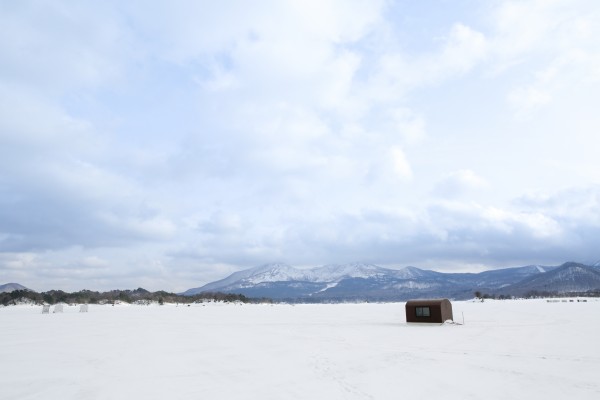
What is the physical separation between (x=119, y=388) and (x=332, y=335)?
20.8 meters

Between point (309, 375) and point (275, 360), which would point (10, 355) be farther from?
point (309, 375)

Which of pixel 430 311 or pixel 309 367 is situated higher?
pixel 430 311

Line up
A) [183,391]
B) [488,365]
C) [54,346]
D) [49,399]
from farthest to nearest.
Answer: [54,346] < [488,365] < [183,391] < [49,399]

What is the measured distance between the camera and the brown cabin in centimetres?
4216

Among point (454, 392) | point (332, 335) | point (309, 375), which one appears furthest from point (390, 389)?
point (332, 335)

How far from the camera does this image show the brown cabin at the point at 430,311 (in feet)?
138

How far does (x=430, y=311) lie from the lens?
1690 inches

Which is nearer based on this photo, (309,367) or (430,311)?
(309,367)

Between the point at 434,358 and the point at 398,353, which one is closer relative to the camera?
the point at 434,358

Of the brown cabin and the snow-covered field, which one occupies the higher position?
the brown cabin

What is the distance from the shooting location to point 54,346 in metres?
28.0

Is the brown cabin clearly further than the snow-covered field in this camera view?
Yes

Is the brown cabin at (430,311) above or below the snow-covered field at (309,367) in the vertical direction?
above

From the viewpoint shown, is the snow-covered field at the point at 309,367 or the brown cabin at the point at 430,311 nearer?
the snow-covered field at the point at 309,367
